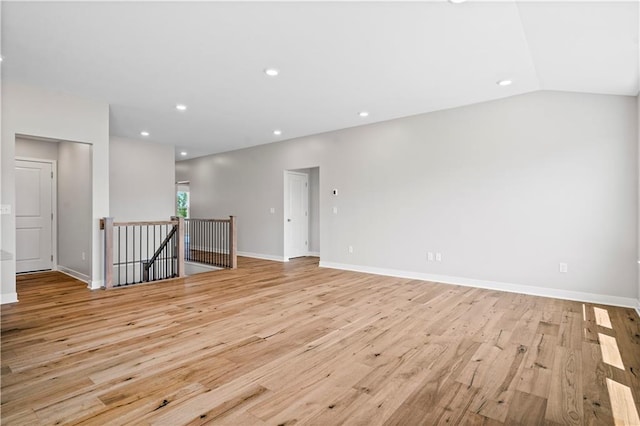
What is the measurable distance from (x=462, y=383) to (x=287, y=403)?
3.87ft

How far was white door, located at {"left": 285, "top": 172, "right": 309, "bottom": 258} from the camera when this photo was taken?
7.62 metres

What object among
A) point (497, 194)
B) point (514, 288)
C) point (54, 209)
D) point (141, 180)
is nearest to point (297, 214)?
point (141, 180)

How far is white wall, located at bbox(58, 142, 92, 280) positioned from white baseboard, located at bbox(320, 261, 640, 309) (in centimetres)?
466

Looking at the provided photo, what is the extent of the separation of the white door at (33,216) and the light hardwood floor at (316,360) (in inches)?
90.1

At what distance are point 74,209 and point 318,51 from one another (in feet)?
16.7

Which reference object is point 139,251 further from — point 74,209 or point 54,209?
point 74,209

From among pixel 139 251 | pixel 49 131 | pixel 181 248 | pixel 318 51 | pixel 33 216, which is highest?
pixel 318 51

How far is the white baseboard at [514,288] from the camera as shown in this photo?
3.98 metres

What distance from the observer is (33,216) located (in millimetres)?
→ 6090

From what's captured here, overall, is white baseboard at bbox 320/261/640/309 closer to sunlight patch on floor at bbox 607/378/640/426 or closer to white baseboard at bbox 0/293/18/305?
sunlight patch on floor at bbox 607/378/640/426

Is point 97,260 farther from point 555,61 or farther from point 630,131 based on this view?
point 630,131

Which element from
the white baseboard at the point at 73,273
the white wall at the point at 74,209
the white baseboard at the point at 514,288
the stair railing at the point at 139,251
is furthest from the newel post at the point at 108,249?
the white baseboard at the point at 514,288

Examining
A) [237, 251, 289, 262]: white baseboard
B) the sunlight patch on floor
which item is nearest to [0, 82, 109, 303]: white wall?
[237, 251, 289, 262]: white baseboard

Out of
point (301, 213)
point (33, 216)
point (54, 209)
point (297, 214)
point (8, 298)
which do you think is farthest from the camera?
point (301, 213)
